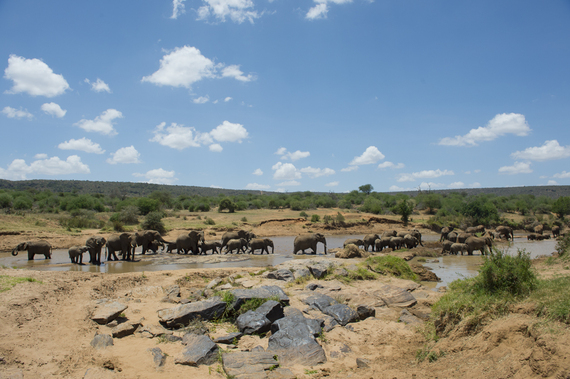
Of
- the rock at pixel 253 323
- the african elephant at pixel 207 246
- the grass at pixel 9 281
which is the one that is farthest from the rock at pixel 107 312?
the african elephant at pixel 207 246

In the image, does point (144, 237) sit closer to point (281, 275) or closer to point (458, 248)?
point (281, 275)

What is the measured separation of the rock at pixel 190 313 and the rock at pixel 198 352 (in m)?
0.89

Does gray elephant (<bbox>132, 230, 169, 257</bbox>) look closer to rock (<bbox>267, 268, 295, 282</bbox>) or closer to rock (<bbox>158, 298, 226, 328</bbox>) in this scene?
rock (<bbox>267, 268, 295, 282</bbox>)

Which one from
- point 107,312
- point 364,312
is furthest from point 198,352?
point 364,312

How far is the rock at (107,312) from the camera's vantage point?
22.8 ft

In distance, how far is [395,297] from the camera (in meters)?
9.25

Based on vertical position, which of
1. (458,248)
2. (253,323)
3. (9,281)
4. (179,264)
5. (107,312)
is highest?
(9,281)

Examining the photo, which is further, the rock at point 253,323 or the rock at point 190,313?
the rock at point 190,313

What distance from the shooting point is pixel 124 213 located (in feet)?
121

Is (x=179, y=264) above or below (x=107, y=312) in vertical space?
below

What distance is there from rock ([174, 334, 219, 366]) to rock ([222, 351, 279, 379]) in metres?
0.29

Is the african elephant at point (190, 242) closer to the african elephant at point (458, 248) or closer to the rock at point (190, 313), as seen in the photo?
the rock at point (190, 313)

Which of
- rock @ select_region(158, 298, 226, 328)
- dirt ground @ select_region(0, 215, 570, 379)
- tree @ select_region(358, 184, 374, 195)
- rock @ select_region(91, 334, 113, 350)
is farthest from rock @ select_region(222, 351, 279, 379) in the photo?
tree @ select_region(358, 184, 374, 195)

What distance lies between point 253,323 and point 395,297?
4.30 metres
